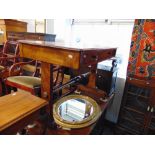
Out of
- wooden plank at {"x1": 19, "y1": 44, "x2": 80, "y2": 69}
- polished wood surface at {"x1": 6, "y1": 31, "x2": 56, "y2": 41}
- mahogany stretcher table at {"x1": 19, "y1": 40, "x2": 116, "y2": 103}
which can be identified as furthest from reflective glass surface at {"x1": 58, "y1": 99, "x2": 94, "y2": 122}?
polished wood surface at {"x1": 6, "y1": 31, "x2": 56, "y2": 41}

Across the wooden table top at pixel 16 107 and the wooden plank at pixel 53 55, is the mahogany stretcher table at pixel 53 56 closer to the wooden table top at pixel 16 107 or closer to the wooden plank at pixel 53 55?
the wooden plank at pixel 53 55

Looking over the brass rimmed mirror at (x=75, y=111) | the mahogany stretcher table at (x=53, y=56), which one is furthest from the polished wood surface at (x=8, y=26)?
the brass rimmed mirror at (x=75, y=111)

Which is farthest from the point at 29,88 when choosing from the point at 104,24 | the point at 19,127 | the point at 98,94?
the point at 104,24

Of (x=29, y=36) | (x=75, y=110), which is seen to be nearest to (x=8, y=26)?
(x=29, y=36)

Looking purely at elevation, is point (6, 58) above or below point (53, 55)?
below

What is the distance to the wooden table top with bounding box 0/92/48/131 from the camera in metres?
0.71

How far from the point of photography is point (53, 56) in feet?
2.89

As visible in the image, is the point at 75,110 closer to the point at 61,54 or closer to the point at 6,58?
the point at 61,54

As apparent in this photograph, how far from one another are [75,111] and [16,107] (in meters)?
0.62

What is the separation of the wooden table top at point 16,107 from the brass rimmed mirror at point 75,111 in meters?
0.29

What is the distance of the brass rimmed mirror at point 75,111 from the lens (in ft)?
3.53

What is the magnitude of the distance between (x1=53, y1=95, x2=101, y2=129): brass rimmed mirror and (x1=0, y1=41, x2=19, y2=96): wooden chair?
41.0 inches
